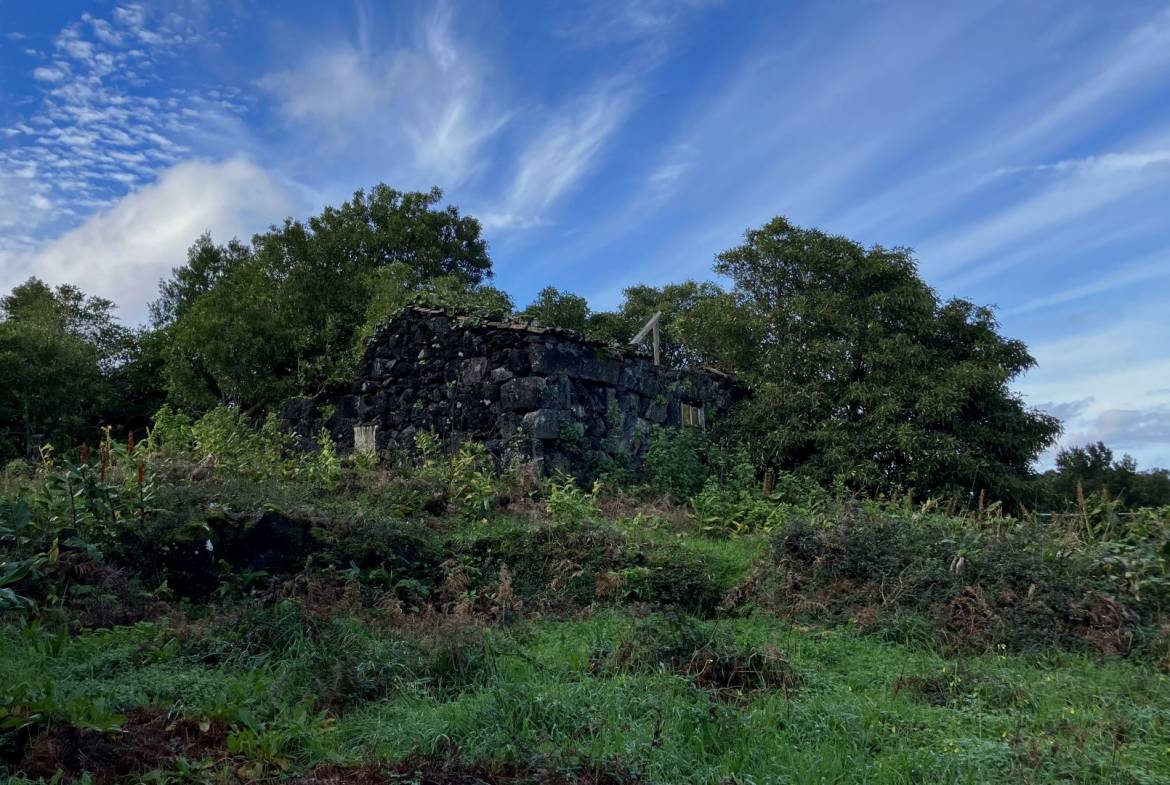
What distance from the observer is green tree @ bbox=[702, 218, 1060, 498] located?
485 inches

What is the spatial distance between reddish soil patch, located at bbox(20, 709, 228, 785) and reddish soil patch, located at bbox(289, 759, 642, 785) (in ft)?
1.76

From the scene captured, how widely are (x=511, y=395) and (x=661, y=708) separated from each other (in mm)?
7594

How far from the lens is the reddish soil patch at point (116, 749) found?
3.09 metres

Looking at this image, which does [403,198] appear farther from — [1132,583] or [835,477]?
[1132,583]

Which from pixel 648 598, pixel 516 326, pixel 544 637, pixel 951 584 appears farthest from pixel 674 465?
pixel 544 637

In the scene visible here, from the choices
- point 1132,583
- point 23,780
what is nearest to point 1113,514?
point 1132,583

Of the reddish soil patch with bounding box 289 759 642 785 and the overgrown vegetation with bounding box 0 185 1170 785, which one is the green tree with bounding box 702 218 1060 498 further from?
the reddish soil patch with bounding box 289 759 642 785

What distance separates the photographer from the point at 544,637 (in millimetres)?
5324

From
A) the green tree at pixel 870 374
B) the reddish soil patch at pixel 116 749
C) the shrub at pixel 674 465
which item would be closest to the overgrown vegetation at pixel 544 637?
the reddish soil patch at pixel 116 749

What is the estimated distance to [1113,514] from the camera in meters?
7.30

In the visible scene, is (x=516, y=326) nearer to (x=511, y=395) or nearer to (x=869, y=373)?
(x=511, y=395)

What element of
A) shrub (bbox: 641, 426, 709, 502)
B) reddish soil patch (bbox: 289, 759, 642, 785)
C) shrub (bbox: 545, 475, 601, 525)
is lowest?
reddish soil patch (bbox: 289, 759, 642, 785)

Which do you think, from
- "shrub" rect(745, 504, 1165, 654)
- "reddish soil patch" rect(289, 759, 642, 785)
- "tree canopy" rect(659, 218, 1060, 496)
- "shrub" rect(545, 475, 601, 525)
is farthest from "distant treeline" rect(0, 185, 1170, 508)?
"reddish soil patch" rect(289, 759, 642, 785)

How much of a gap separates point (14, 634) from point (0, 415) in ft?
65.4
